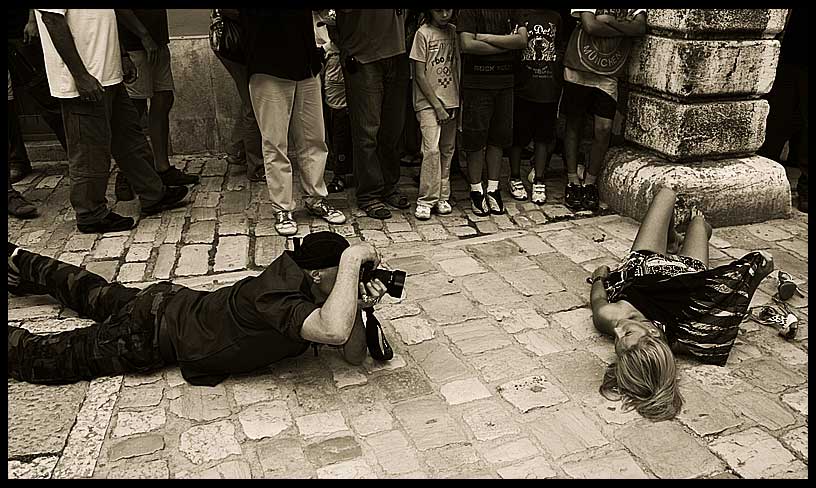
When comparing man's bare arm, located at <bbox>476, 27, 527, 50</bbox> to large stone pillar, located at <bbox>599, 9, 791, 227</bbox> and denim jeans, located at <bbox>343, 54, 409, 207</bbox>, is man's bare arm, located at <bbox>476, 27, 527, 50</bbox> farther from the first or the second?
large stone pillar, located at <bbox>599, 9, 791, 227</bbox>

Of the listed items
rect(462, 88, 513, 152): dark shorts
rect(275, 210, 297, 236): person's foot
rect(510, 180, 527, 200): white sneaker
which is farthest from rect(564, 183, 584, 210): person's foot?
rect(275, 210, 297, 236): person's foot

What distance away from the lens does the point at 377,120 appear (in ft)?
19.1

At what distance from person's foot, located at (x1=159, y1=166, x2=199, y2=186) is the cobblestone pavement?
54.3 inches

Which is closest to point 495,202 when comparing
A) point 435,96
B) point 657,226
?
point 435,96

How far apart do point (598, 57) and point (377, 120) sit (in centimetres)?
177

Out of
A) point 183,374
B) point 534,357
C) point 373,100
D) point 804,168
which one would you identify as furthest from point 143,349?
point 804,168

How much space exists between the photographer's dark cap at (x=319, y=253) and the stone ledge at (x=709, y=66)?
128 inches

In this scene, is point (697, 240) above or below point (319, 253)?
below

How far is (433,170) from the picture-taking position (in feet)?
19.1

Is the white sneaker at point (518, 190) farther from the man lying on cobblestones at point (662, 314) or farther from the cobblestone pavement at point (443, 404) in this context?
the man lying on cobblestones at point (662, 314)

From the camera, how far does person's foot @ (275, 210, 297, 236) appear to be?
5586 mm

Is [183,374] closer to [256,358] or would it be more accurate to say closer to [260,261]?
[256,358]

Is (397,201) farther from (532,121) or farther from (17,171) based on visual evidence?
(17,171)

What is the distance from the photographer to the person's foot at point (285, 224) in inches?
220
